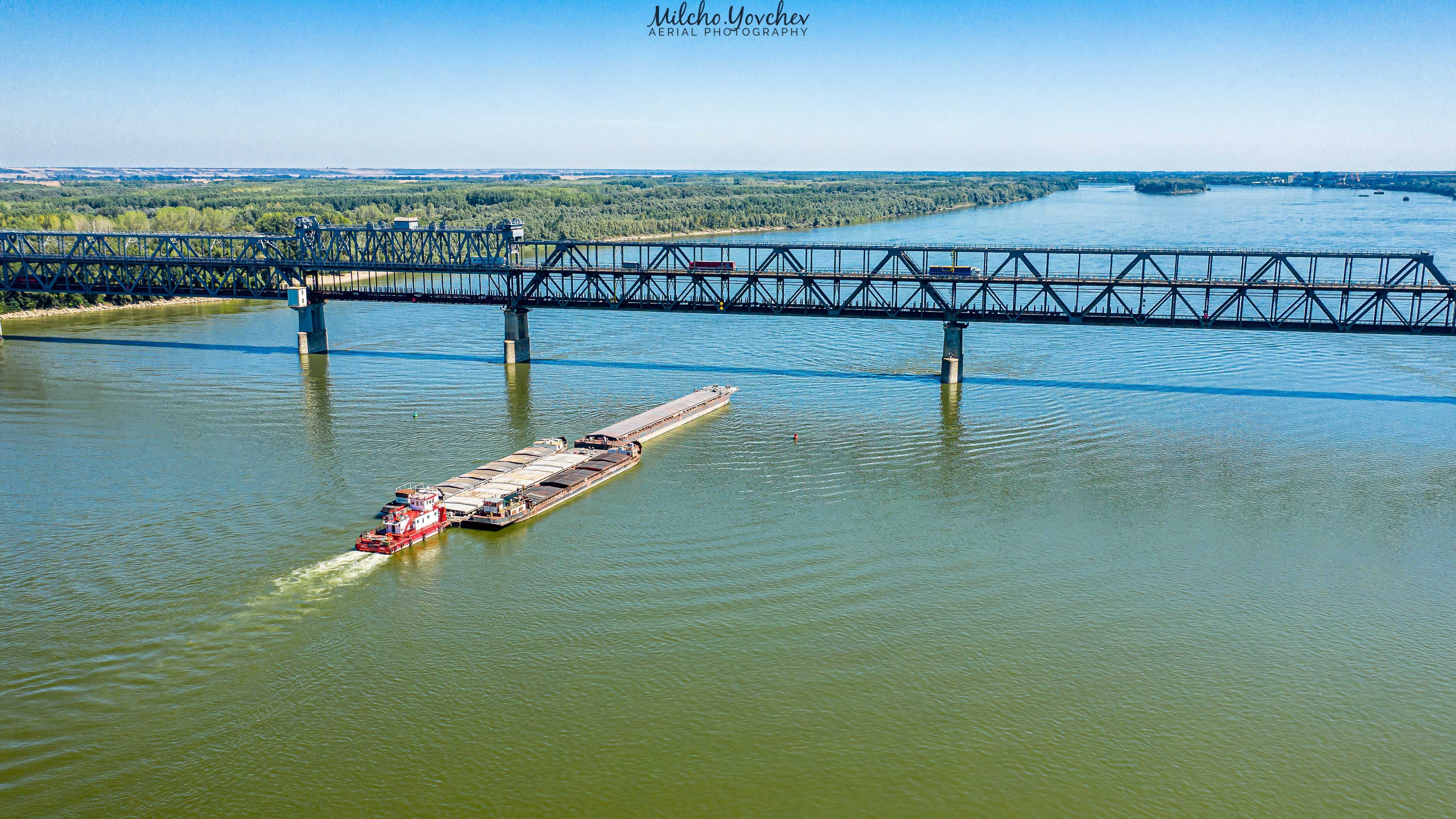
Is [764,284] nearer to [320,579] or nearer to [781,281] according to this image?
[781,281]

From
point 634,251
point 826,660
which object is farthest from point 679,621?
point 634,251

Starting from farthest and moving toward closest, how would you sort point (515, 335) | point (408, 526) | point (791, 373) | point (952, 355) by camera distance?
point (515, 335)
point (791, 373)
point (952, 355)
point (408, 526)

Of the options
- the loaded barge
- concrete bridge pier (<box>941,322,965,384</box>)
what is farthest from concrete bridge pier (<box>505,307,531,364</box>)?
concrete bridge pier (<box>941,322,965,384</box>)

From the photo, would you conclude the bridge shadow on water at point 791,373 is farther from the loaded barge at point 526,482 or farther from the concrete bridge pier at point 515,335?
the loaded barge at point 526,482

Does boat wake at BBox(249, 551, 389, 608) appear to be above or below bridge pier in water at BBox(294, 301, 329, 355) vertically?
below

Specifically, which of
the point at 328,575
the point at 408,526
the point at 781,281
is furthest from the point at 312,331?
the point at 328,575

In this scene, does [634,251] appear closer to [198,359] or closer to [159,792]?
[198,359]

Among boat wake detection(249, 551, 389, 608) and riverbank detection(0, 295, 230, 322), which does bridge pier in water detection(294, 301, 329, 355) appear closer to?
riverbank detection(0, 295, 230, 322)

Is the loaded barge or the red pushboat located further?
the loaded barge
